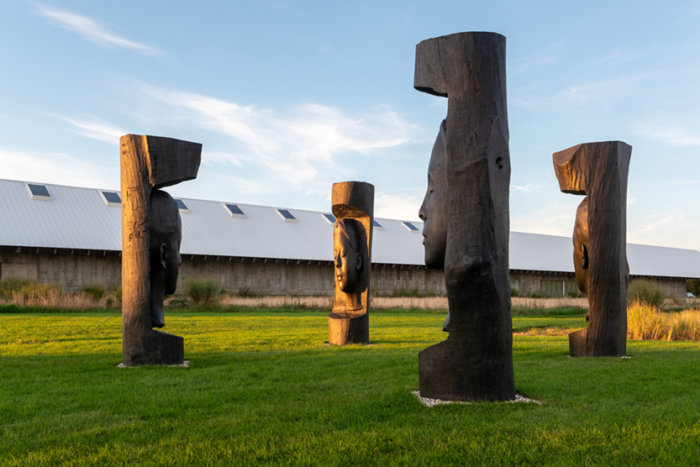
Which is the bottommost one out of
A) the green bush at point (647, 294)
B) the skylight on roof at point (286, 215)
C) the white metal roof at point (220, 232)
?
the green bush at point (647, 294)

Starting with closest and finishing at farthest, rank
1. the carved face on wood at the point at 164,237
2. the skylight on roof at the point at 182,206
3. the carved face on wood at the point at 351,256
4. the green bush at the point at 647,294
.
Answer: the carved face on wood at the point at 164,237
the carved face on wood at the point at 351,256
the green bush at the point at 647,294
the skylight on roof at the point at 182,206

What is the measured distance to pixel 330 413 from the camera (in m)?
4.61

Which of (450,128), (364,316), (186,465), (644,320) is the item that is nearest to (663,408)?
(450,128)

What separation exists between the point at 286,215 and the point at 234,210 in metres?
3.28

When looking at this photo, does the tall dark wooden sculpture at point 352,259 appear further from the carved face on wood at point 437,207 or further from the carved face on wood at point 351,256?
the carved face on wood at point 437,207

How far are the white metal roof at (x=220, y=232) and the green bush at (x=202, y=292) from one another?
17.2 ft

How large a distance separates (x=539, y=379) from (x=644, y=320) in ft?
24.3

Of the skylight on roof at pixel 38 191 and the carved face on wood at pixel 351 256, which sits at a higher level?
the skylight on roof at pixel 38 191

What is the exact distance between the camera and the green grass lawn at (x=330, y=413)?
3617mm

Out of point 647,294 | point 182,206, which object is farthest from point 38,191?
point 647,294

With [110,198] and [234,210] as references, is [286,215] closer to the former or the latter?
[234,210]

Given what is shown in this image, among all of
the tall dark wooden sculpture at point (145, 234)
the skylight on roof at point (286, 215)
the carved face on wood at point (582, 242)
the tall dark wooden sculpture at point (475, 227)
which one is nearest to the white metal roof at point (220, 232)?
the skylight on roof at point (286, 215)

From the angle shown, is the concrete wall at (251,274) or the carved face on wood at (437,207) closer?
the carved face on wood at (437,207)

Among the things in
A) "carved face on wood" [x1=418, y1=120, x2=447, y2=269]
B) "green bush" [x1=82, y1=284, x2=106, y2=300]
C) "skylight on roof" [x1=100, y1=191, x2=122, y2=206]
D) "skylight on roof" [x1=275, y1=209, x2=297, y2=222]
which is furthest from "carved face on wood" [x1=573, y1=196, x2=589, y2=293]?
"skylight on roof" [x1=275, y1=209, x2=297, y2=222]
